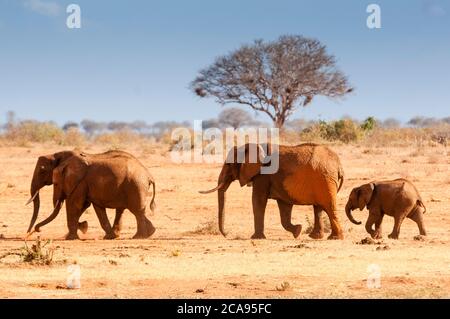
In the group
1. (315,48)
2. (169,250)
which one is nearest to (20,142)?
(315,48)

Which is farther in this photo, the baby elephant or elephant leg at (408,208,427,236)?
elephant leg at (408,208,427,236)

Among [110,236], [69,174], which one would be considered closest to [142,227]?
[110,236]

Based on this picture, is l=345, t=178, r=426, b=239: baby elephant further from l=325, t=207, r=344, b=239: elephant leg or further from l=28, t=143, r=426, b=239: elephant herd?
l=325, t=207, r=344, b=239: elephant leg

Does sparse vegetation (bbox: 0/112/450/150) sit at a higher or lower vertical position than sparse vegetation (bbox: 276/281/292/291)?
higher

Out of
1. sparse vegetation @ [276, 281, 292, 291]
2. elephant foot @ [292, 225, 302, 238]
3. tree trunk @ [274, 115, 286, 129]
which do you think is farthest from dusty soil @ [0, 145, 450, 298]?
tree trunk @ [274, 115, 286, 129]

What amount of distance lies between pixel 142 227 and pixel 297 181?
263 centimetres

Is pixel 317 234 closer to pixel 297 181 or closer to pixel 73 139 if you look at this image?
pixel 297 181

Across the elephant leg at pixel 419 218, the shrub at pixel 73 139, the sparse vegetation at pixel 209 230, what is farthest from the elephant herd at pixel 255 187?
the shrub at pixel 73 139

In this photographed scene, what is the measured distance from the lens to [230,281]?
10508 mm

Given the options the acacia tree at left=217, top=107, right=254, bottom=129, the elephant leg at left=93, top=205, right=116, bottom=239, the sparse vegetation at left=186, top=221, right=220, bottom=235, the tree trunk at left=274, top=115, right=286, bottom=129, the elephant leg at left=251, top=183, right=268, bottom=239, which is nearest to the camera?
the elephant leg at left=251, top=183, right=268, bottom=239

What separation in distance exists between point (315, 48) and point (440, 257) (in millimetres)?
38454

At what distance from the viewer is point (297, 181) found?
14.6 metres

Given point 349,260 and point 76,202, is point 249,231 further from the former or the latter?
point 349,260

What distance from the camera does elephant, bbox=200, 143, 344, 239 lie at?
14586 mm
